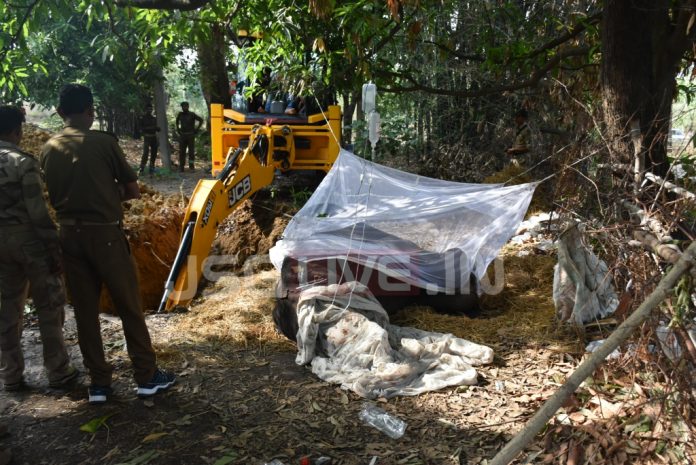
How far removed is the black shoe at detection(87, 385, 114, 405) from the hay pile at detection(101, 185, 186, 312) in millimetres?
2654

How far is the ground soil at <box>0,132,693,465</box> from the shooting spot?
2.91 metres

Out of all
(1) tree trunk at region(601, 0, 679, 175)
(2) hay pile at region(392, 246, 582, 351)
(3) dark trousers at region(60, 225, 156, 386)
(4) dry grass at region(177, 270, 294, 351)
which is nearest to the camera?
(3) dark trousers at region(60, 225, 156, 386)

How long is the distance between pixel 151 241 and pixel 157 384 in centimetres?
333

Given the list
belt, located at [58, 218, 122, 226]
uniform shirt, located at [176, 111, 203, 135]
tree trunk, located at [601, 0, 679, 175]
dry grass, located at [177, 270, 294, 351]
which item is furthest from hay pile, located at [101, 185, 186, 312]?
uniform shirt, located at [176, 111, 203, 135]

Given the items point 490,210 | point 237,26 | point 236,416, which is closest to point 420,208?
point 490,210

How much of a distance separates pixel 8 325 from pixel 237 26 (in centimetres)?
361

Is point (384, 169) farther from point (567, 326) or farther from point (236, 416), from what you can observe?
point (236, 416)

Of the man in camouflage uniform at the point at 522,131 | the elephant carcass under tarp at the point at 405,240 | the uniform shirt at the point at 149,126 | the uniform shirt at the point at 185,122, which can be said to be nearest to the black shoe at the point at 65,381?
the elephant carcass under tarp at the point at 405,240

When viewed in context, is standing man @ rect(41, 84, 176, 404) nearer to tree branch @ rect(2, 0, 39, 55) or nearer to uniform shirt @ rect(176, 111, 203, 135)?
tree branch @ rect(2, 0, 39, 55)

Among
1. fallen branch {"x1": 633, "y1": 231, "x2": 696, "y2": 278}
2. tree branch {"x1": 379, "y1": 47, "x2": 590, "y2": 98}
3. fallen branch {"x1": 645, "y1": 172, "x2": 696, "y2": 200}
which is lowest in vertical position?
fallen branch {"x1": 633, "y1": 231, "x2": 696, "y2": 278}

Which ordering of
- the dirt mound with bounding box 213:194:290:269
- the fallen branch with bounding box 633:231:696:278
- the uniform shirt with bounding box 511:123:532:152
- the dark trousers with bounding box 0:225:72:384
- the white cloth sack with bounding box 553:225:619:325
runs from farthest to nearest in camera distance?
the uniform shirt with bounding box 511:123:532:152 < the dirt mound with bounding box 213:194:290:269 < the white cloth sack with bounding box 553:225:619:325 < the dark trousers with bounding box 0:225:72:384 < the fallen branch with bounding box 633:231:696:278

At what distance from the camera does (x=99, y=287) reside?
11.3 ft

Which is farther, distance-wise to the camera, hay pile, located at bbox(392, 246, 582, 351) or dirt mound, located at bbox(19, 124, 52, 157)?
dirt mound, located at bbox(19, 124, 52, 157)

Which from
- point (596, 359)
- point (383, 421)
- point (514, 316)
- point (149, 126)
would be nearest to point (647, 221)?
point (596, 359)
